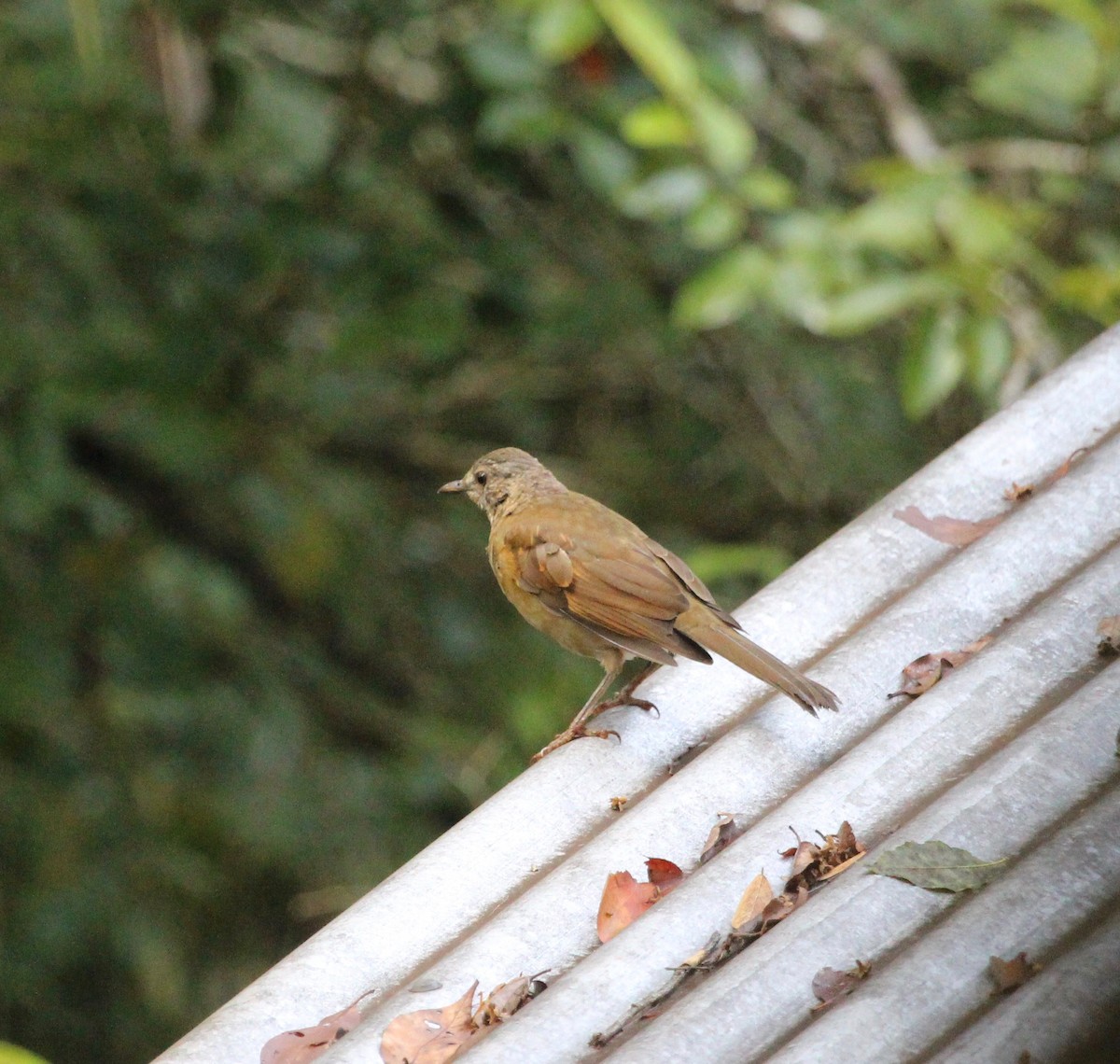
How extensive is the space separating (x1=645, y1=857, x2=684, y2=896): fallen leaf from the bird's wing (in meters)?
0.98

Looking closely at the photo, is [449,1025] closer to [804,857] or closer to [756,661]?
[804,857]

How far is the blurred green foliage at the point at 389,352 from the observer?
15.6 ft

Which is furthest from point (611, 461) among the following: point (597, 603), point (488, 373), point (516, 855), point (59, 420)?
point (516, 855)

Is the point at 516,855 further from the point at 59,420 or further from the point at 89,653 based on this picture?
the point at 89,653

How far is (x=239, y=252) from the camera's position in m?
5.38

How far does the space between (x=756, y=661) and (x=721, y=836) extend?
1.61 feet

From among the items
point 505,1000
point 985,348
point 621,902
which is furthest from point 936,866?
point 985,348

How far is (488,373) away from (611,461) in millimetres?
710

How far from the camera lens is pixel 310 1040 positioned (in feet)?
7.70

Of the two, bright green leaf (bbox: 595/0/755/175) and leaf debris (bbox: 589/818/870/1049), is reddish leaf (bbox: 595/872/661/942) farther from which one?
bright green leaf (bbox: 595/0/755/175)

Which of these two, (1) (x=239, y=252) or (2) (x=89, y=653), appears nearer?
(1) (x=239, y=252)

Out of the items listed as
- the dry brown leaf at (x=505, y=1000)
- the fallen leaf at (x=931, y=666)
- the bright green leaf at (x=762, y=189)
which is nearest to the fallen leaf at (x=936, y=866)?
the dry brown leaf at (x=505, y=1000)

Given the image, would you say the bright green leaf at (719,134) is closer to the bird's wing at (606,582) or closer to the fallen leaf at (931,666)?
the bird's wing at (606,582)

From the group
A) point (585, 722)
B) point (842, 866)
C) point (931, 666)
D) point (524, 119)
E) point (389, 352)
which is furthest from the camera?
point (389, 352)
